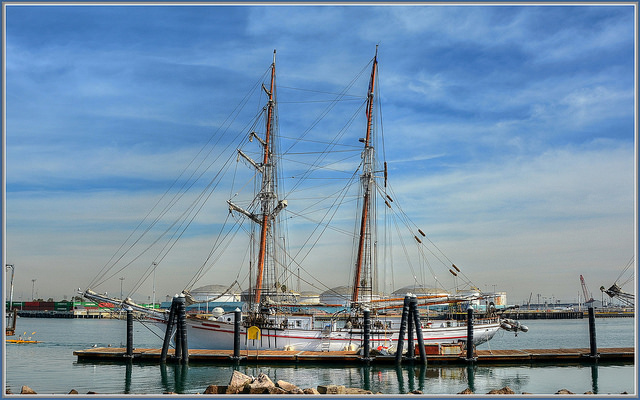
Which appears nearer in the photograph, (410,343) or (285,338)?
(410,343)

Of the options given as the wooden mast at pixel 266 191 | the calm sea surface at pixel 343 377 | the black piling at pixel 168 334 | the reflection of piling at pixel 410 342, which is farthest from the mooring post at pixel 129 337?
the reflection of piling at pixel 410 342

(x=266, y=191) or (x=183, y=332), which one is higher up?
(x=266, y=191)

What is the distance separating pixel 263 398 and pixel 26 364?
33.8m

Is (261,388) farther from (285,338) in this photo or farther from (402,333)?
(285,338)

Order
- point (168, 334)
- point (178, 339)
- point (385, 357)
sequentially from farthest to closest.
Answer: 1. point (168, 334)
2. point (178, 339)
3. point (385, 357)

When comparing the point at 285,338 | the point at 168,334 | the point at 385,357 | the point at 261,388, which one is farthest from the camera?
the point at 285,338

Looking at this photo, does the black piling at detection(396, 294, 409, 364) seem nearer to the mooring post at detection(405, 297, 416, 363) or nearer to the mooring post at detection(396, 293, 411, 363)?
the mooring post at detection(396, 293, 411, 363)

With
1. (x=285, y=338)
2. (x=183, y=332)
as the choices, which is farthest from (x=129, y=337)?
(x=285, y=338)

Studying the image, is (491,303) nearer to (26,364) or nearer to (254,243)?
(254,243)

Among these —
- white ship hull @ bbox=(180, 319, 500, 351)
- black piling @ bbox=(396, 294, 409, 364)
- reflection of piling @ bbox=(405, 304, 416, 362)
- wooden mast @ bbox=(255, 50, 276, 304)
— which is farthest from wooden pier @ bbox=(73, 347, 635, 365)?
wooden mast @ bbox=(255, 50, 276, 304)

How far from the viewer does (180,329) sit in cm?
4216

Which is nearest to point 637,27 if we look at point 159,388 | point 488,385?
point 488,385

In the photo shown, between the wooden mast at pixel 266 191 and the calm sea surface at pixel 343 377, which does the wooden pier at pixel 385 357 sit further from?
the wooden mast at pixel 266 191

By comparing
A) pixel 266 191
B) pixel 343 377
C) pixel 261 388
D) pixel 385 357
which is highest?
pixel 266 191
